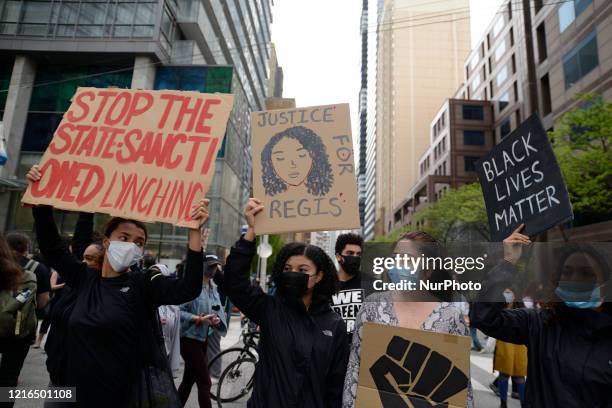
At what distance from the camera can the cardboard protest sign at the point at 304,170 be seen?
8.55ft

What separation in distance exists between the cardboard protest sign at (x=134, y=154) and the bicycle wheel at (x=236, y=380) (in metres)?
3.41

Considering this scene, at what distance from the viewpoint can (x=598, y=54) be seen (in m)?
22.6

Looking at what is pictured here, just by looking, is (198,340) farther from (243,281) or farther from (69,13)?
(69,13)

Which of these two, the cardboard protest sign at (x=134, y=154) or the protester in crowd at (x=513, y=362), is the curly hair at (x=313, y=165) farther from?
the protester in crowd at (x=513, y=362)

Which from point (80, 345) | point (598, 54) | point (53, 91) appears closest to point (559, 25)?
point (598, 54)

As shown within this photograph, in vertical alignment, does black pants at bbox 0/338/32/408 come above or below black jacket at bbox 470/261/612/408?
below

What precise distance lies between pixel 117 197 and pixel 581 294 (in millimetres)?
2796

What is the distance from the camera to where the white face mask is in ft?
8.25

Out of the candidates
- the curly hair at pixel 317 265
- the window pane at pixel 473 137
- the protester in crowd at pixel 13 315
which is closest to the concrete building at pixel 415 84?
the window pane at pixel 473 137

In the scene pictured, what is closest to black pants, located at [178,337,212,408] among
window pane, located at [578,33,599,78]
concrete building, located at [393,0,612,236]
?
concrete building, located at [393,0,612,236]

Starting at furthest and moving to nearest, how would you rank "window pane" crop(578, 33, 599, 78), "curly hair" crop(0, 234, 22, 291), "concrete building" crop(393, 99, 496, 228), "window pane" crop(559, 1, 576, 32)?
1. "concrete building" crop(393, 99, 496, 228)
2. "window pane" crop(559, 1, 576, 32)
3. "window pane" crop(578, 33, 599, 78)
4. "curly hair" crop(0, 234, 22, 291)

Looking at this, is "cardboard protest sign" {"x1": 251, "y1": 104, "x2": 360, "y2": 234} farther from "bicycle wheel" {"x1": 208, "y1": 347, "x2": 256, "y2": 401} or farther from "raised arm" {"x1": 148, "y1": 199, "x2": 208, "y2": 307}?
"bicycle wheel" {"x1": 208, "y1": 347, "x2": 256, "y2": 401}

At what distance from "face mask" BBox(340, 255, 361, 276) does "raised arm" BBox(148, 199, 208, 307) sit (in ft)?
5.23

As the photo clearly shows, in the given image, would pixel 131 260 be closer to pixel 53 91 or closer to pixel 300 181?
pixel 300 181
